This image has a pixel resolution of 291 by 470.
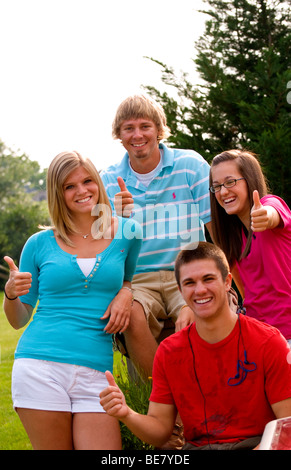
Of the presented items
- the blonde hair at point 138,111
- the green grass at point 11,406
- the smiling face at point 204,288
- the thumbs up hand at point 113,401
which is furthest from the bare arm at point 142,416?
the blonde hair at point 138,111

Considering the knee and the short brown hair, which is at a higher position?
the short brown hair

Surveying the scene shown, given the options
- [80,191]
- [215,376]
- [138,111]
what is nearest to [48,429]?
[215,376]

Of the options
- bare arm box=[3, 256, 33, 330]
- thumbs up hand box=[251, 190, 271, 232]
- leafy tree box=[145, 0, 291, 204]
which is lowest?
bare arm box=[3, 256, 33, 330]

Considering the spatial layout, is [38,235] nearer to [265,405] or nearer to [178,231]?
[178,231]

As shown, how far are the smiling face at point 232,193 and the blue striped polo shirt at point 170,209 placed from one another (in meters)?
0.36

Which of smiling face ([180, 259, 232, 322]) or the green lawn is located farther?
the green lawn

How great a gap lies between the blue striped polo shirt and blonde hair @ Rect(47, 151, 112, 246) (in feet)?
1.90

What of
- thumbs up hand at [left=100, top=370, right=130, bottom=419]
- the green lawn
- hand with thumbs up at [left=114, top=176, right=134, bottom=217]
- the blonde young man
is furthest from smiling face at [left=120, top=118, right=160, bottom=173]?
the green lawn

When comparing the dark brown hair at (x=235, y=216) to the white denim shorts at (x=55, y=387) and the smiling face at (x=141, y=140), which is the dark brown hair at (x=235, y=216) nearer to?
the smiling face at (x=141, y=140)

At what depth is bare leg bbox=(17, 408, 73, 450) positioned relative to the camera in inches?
107

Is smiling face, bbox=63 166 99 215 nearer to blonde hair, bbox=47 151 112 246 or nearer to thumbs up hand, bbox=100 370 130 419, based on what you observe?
blonde hair, bbox=47 151 112 246

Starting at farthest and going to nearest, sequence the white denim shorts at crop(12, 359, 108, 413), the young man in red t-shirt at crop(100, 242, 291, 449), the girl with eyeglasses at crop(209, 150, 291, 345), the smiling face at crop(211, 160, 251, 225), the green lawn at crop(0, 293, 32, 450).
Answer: the green lawn at crop(0, 293, 32, 450), the smiling face at crop(211, 160, 251, 225), the girl with eyeglasses at crop(209, 150, 291, 345), the white denim shorts at crop(12, 359, 108, 413), the young man in red t-shirt at crop(100, 242, 291, 449)

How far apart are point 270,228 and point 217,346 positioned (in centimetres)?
80
